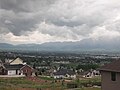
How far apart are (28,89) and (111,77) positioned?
21.2m

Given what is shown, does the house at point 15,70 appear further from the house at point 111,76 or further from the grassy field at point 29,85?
the house at point 111,76

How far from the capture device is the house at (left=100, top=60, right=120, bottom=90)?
25.3 m

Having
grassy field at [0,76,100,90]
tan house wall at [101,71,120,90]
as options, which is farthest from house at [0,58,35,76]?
tan house wall at [101,71,120,90]

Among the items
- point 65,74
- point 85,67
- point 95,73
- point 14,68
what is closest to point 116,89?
point 14,68

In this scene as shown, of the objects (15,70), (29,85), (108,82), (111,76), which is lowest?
(29,85)

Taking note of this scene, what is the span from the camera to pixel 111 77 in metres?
26.1

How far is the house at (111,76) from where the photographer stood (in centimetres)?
2531

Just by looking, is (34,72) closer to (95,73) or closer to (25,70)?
(25,70)

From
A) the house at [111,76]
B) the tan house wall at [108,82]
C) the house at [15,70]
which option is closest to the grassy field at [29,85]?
the house at [15,70]

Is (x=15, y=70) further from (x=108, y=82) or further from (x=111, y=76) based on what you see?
(x=111, y=76)

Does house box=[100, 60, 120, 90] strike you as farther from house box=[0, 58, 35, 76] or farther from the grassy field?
house box=[0, 58, 35, 76]

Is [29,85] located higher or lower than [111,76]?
lower

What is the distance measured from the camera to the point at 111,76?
2609cm

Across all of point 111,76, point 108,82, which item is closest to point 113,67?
point 111,76
